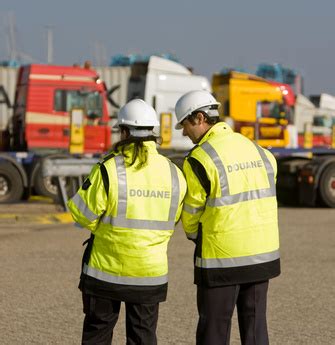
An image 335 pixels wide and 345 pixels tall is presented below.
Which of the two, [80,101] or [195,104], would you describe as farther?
[80,101]

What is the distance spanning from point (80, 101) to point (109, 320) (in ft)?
53.4

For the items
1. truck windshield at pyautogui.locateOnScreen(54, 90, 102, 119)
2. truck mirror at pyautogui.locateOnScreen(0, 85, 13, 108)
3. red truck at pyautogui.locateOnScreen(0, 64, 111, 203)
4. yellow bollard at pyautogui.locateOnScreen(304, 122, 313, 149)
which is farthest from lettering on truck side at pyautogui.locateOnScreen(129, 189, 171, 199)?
yellow bollard at pyautogui.locateOnScreen(304, 122, 313, 149)

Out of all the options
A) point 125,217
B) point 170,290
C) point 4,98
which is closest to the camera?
point 125,217

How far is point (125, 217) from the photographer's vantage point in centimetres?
505

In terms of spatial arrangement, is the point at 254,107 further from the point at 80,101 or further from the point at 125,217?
the point at 125,217

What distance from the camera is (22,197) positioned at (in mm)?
20641

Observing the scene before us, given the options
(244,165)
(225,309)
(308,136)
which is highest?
(244,165)

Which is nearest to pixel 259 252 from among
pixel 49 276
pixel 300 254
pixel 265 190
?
pixel 265 190

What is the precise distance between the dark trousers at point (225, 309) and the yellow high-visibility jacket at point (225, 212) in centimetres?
6

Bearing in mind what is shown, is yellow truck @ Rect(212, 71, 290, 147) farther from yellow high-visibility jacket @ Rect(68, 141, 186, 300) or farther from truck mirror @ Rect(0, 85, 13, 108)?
yellow high-visibility jacket @ Rect(68, 141, 186, 300)

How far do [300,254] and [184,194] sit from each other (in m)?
7.34

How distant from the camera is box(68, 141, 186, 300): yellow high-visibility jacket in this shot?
504 cm

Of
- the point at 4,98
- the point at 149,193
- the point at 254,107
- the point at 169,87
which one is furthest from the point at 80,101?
the point at 149,193

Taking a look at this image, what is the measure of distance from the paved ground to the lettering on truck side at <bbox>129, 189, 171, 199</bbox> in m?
2.20
